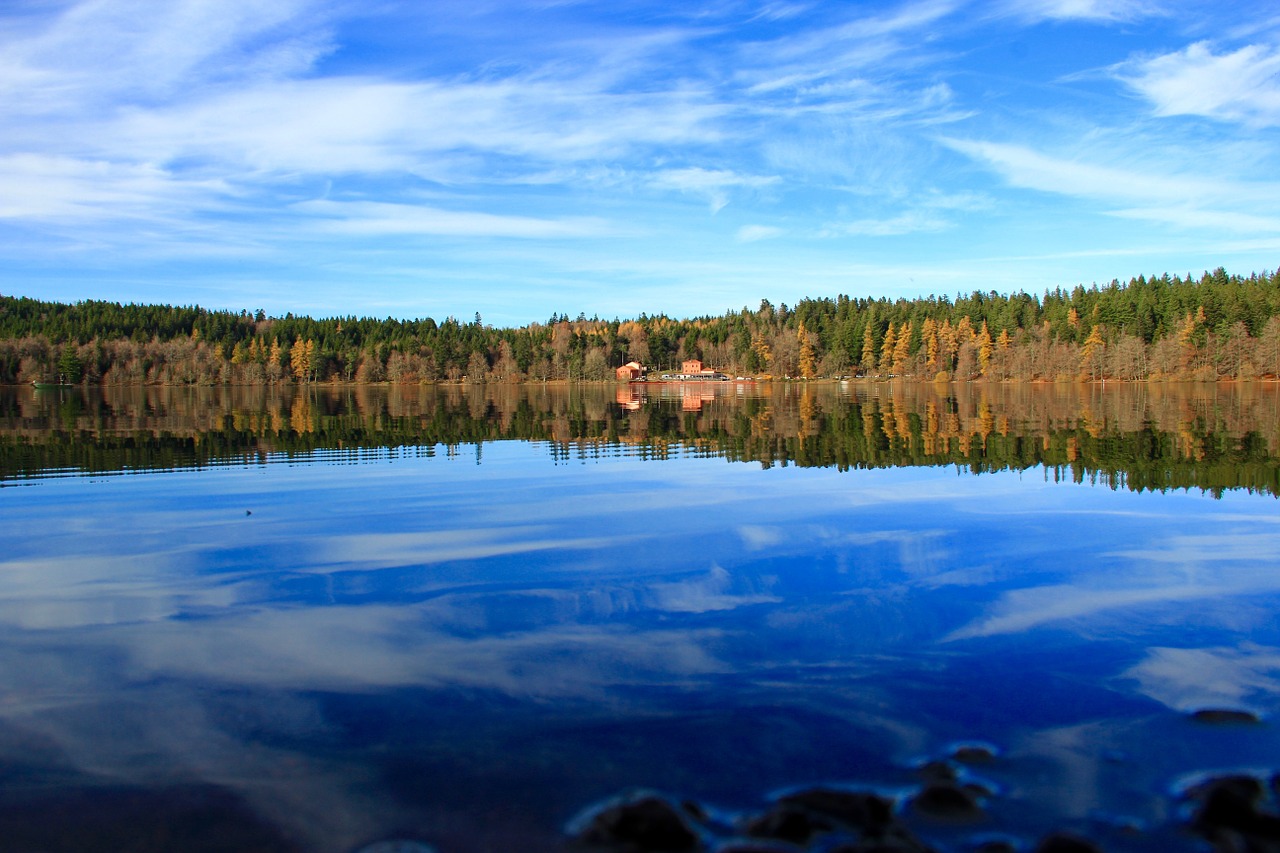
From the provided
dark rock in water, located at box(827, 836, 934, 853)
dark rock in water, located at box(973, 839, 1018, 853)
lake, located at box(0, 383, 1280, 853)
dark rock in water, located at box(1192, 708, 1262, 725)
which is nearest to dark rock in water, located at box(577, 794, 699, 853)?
lake, located at box(0, 383, 1280, 853)

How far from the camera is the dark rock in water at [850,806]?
18.5ft

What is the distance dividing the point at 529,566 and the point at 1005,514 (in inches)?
388

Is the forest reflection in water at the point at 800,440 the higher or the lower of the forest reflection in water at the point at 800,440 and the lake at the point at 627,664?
the higher

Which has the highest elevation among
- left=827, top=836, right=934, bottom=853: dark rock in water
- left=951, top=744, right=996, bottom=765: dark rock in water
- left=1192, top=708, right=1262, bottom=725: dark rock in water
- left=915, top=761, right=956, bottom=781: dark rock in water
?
left=1192, top=708, right=1262, bottom=725: dark rock in water

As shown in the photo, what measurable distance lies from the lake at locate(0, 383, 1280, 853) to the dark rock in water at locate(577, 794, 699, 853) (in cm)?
6

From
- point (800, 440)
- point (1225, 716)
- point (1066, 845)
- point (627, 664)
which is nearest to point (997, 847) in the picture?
point (1066, 845)

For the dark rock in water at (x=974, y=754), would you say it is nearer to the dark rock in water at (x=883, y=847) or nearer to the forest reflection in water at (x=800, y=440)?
the dark rock in water at (x=883, y=847)

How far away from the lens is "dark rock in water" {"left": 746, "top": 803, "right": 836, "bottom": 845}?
17.9 feet

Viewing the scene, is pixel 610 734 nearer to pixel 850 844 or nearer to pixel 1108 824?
pixel 850 844

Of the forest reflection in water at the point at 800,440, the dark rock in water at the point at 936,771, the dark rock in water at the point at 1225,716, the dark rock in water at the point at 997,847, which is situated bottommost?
the dark rock in water at the point at 997,847

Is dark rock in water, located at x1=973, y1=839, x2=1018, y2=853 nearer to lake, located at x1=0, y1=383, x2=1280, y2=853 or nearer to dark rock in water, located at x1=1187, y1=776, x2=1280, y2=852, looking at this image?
lake, located at x1=0, y1=383, x2=1280, y2=853

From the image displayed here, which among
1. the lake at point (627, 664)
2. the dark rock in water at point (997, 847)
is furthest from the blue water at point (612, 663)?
the dark rock in water at point (997, 847)

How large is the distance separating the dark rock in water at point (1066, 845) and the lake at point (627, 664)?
11 centimetres

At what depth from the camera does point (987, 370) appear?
171 metres
